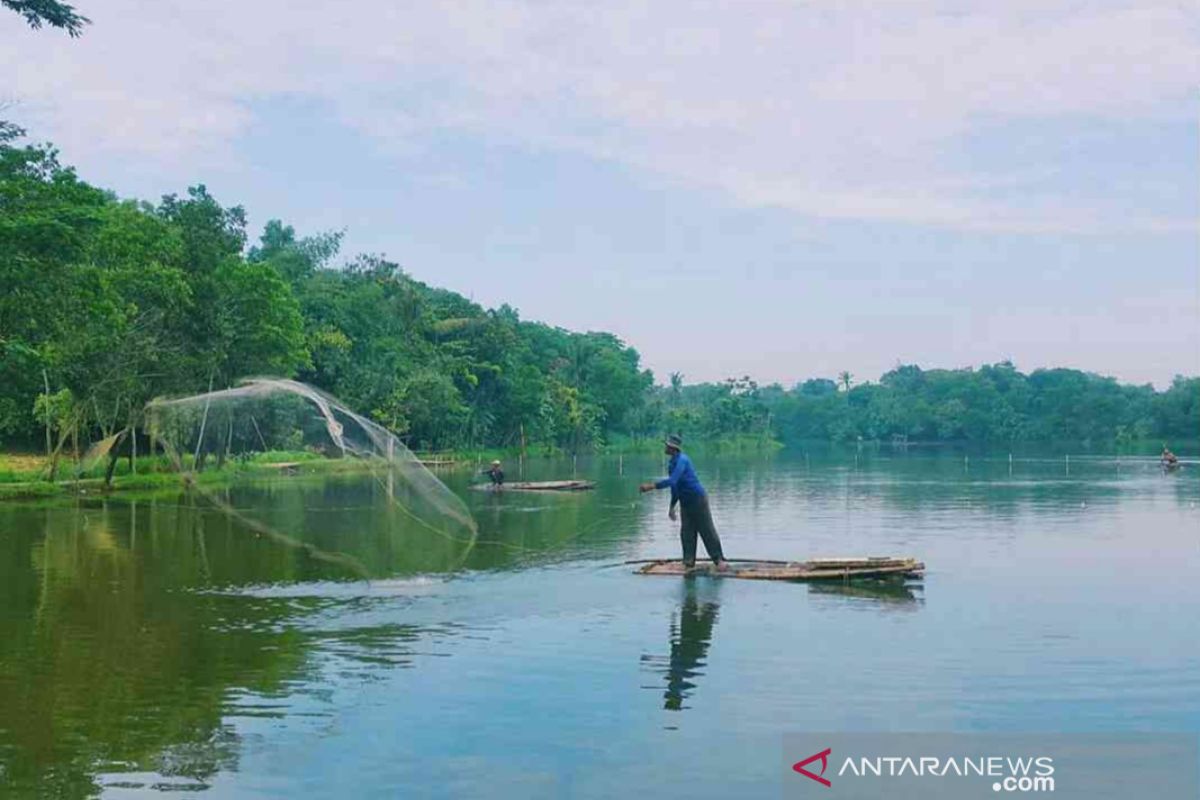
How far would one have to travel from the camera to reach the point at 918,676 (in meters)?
13.4

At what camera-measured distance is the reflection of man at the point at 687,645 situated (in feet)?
41.1

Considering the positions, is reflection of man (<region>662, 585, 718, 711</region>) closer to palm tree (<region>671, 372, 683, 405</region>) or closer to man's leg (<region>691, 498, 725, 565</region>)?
man's leg (<region>691, 498, 725, 565</region>)

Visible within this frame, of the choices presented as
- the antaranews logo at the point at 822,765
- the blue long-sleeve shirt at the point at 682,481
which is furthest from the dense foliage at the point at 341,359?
the antaranews logo at the point at 822,765

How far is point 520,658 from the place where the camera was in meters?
14.2

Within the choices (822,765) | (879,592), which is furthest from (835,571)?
(822,765)

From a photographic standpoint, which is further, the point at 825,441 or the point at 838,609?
the point at 825,441

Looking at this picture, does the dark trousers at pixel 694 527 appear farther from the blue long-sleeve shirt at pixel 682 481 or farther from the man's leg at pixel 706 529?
the blue long-sleeve shirt at pixel 682 481

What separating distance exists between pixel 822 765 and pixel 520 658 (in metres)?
5.12

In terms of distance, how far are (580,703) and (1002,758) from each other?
4131 millimetres

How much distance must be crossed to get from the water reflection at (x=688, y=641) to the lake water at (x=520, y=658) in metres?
0.07

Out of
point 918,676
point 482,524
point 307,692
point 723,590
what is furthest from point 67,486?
point 918,676

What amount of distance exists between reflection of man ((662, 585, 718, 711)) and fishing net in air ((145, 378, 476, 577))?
4624 mm

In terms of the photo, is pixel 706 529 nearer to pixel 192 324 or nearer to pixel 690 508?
pixel 690 508

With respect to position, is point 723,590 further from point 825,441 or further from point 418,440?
point 825,441
